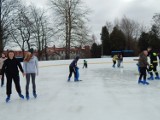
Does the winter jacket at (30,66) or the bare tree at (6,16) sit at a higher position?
the bare tree at (6,16)

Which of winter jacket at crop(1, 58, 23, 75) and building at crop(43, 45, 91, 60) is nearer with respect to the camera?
winter jacket at crop(1, 58, 23, 75)

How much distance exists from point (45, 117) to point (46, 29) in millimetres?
31533

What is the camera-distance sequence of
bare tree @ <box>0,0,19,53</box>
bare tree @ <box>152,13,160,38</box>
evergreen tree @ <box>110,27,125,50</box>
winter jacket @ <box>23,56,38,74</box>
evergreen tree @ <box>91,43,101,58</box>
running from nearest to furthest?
winter jacket @ <box>23,56,38,74</box> < bare tree @ <box>0,0,19,53</box> < bare tree @ <box>152,13,160,38</box> < evergreen tree @ <box>110,27,125,50</box> < evergreen tree @ <box>91,43,101,58</box>

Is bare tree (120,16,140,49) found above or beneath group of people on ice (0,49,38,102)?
above

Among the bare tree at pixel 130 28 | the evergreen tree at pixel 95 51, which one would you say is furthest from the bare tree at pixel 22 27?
the bare tree at pixel 130 28

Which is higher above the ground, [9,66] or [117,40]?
[117,40]

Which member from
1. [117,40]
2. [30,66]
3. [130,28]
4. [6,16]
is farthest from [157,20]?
[30,66]

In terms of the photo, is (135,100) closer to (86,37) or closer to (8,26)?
(8,26)

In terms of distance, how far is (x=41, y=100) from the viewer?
19.5 feet

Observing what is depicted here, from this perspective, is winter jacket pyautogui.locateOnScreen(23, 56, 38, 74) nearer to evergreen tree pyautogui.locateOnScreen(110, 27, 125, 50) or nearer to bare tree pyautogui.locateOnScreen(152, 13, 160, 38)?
bare tree pyautogui.locateOnScreen(152, 13, 160, 38)

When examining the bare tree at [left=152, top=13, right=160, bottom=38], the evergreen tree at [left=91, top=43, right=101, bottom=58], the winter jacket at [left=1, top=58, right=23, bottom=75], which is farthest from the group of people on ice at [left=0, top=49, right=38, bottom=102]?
the evergreen tree at [left=91, top=43, right=101, bottom=58]

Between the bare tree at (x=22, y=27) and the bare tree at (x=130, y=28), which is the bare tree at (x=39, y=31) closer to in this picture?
the bare tree at (x=22, y=27)

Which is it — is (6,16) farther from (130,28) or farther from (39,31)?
(130,28)

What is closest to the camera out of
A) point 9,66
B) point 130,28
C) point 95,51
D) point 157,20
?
point 9,66
